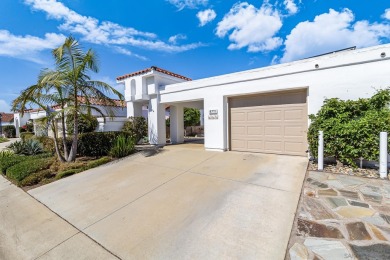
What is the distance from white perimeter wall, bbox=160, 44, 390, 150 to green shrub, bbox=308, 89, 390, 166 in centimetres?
38

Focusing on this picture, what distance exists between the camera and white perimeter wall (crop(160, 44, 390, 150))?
5.16 m

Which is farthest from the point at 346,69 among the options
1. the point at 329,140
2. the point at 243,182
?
the point at 243,182

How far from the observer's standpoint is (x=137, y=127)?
11.2m

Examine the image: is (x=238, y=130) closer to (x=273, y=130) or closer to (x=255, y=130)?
(x=255, y=130)

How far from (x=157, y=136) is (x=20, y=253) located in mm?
8091

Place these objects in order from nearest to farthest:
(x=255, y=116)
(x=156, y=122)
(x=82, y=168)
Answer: (x=82, y=168) → (x=255, y=116) → (x=156, y=122)

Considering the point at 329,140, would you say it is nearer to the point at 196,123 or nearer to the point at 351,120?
the point at 351,120

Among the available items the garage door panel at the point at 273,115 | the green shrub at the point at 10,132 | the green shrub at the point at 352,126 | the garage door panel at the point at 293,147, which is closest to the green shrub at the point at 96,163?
the garage door panel at the point at 273,115

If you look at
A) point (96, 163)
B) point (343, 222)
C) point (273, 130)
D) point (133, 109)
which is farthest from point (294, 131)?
point (133, 109)

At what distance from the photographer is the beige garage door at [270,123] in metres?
6.42

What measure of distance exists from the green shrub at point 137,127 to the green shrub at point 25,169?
4.60 m

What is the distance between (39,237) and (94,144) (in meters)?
5.75

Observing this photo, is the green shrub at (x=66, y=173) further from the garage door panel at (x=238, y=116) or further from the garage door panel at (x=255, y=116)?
the garage door panel at (x=255, y=116)

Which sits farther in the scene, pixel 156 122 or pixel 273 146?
pixel 156 122
